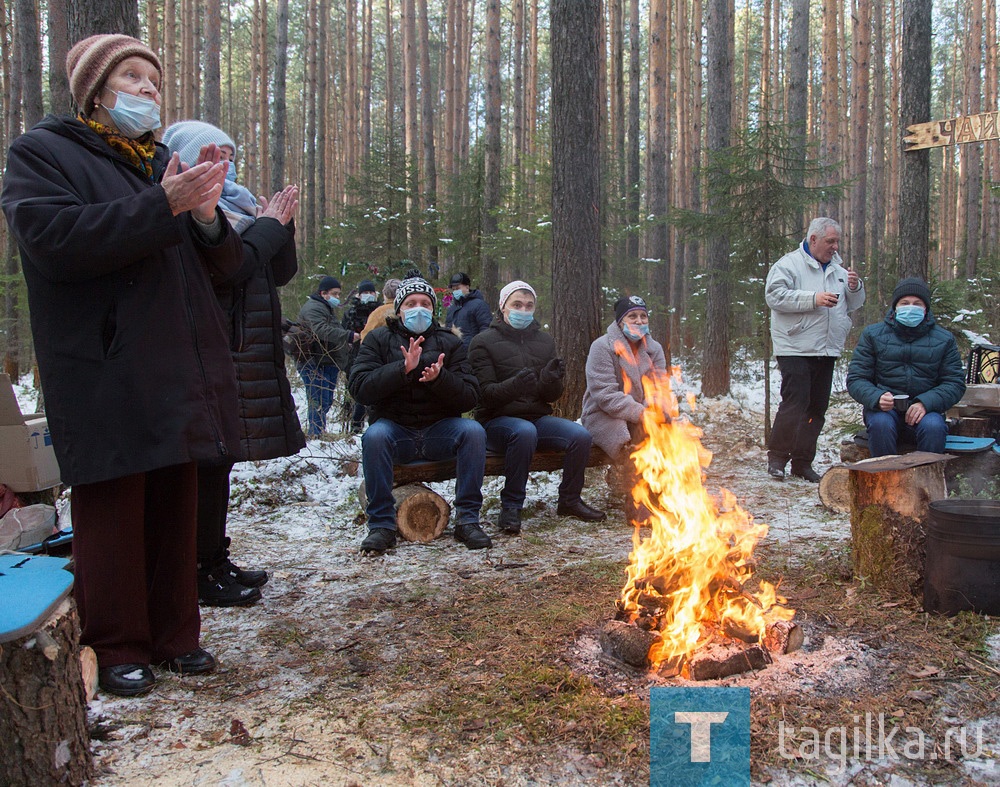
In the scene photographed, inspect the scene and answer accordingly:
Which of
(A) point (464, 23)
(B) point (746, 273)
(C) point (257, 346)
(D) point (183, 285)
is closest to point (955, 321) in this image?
(B) point (746, 273)

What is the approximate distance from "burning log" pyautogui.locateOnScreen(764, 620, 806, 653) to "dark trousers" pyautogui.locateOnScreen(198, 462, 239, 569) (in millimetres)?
2655

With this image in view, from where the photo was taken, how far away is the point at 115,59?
2748mm

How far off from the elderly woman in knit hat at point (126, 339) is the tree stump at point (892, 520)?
3.23 m

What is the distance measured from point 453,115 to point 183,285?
1987 cm

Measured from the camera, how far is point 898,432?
18.5 feet

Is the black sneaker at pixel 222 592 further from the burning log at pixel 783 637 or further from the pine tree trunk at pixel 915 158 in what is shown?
the pine tree trunk at pixel 915 158

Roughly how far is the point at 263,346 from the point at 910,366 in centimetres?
474

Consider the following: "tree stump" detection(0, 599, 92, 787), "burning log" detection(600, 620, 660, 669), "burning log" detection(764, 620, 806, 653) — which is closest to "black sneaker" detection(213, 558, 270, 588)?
"tree stump" detection(0, 599, 92, 787)

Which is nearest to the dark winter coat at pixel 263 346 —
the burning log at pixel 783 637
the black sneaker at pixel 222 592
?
the black sneaker at pixel 222 592

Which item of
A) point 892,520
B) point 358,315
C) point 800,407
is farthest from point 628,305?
point 358,315

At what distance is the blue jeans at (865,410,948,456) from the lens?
17.6ft

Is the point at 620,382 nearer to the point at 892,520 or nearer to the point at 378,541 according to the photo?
the point at 378,541

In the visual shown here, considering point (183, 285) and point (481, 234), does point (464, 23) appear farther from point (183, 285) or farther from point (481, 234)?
point (183, 285)

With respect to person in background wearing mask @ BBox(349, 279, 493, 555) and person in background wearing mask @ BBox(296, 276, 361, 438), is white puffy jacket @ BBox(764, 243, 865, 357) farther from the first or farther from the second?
person in background wearing mask @ BBox(296, 276, 361, 438)
